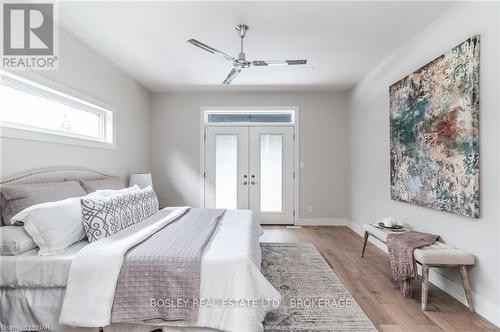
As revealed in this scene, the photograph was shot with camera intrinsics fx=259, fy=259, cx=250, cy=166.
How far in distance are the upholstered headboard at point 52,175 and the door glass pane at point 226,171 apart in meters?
2.31

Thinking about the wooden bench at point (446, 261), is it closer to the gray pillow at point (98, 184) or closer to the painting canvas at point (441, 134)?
the painting canvas at point (441, 134)

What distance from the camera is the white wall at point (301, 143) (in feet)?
16.7

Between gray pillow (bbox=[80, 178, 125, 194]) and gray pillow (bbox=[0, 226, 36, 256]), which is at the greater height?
gray pillow (bbox=[80, 178, 125, 194])

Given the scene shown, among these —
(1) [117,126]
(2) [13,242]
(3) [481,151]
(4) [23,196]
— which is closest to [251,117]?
(1) [117,126]

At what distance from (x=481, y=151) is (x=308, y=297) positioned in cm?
187

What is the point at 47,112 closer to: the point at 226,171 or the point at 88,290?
the point at 88,290

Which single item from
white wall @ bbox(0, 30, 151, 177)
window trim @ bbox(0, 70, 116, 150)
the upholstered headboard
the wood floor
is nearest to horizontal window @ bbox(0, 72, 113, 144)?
window trim @ bbox(0, 70, 116, 150)

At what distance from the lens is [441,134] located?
244cm

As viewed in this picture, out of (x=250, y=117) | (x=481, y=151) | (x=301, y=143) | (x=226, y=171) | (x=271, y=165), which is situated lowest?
(x=226, y=171)

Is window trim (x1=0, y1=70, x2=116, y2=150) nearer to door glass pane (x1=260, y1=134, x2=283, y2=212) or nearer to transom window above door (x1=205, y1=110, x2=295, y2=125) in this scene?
transom window above door (x1=205, y1=110, x2=295, y2=125)

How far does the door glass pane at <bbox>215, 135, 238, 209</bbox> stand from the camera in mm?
5152

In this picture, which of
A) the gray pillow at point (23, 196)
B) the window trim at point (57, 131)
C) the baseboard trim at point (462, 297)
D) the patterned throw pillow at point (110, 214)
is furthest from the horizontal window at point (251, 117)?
the baseboard trim at point (462, 297)
